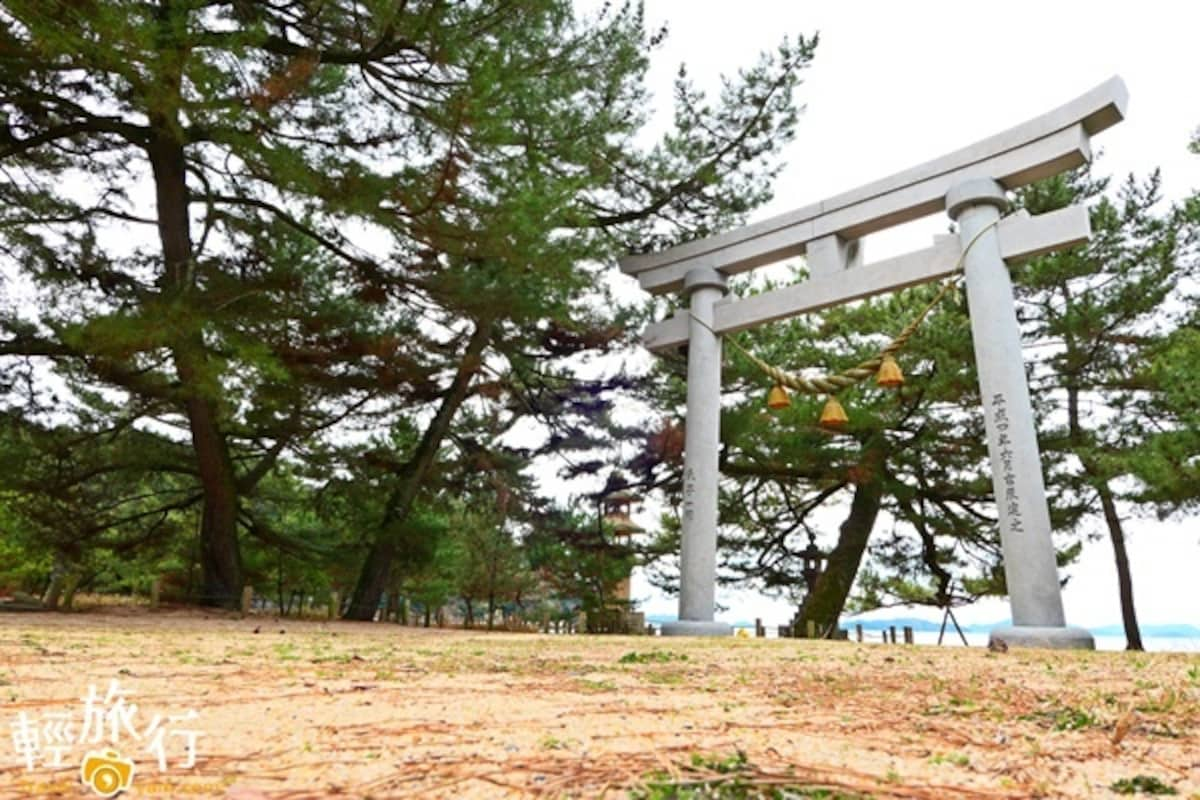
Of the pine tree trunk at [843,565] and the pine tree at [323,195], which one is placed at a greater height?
Result: the pine tree at [323,195]

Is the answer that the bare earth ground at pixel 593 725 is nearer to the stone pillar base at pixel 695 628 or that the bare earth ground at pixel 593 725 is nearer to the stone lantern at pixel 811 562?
the stone pillar base at pixel 695 628

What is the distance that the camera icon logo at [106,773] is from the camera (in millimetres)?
872

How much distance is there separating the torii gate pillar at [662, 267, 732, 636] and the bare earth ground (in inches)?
134

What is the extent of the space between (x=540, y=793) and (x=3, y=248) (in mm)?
7255

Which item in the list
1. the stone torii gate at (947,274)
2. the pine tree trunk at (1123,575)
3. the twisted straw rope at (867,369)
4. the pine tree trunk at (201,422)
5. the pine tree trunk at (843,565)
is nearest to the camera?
the stone torii gate at (947,274)

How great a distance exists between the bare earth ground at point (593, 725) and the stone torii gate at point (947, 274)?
81.4 inches

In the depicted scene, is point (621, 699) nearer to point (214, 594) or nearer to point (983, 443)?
point (214, 594)

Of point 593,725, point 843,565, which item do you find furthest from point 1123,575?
point 593,725

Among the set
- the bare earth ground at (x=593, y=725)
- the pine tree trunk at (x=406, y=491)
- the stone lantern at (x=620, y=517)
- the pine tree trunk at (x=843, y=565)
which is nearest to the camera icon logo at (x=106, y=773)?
the bare earth ground at (x=593, y=725)

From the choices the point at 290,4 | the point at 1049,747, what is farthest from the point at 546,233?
the point at 1049,747

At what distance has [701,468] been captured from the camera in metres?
6.14

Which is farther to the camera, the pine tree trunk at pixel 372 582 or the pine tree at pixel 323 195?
the pine tree trunk at pixel 372 582

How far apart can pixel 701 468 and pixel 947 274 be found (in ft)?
7.77

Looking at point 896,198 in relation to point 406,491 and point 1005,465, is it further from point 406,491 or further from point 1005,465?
point 406,491
